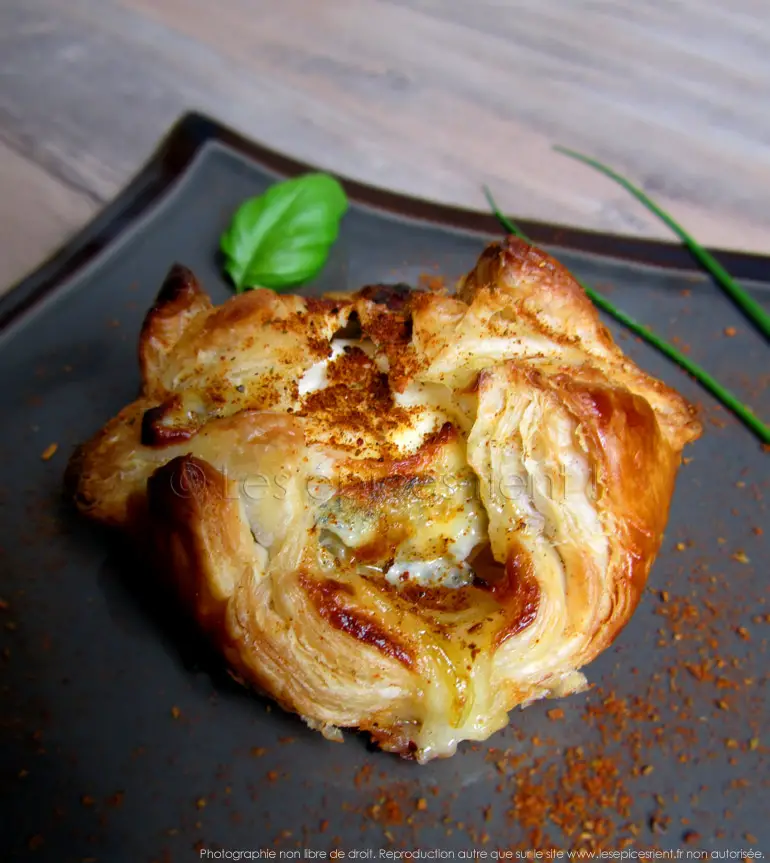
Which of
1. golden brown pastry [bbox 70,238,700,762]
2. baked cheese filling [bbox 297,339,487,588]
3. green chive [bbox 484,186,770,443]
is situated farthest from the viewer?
green chive [bbox 484,186,770,443]

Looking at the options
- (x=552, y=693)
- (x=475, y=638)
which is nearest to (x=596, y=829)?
(x=552, y=693)

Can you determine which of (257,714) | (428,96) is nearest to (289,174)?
(428,96)

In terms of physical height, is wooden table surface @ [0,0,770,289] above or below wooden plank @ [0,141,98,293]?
above

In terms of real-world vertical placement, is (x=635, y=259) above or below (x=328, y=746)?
above

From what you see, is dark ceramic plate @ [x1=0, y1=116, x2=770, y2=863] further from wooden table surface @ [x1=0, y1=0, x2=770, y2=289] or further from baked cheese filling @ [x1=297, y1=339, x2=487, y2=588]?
wooden table surface @ [x1=0, y1=0, x2=770, y2=289]

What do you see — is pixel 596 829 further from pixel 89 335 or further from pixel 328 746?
pixel 89 335

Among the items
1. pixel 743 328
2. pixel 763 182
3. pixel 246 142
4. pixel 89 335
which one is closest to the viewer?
pixel 89 335

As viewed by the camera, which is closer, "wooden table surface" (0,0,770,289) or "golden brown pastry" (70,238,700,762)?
"golden brown pastry" (70,238,700,762)

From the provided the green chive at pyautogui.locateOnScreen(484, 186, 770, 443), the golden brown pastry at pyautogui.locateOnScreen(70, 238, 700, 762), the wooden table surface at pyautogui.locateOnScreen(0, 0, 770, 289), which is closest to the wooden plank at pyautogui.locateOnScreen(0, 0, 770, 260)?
the wooden table surface at pyautogui.locateOnScreen(0, 0, 770, 289)
